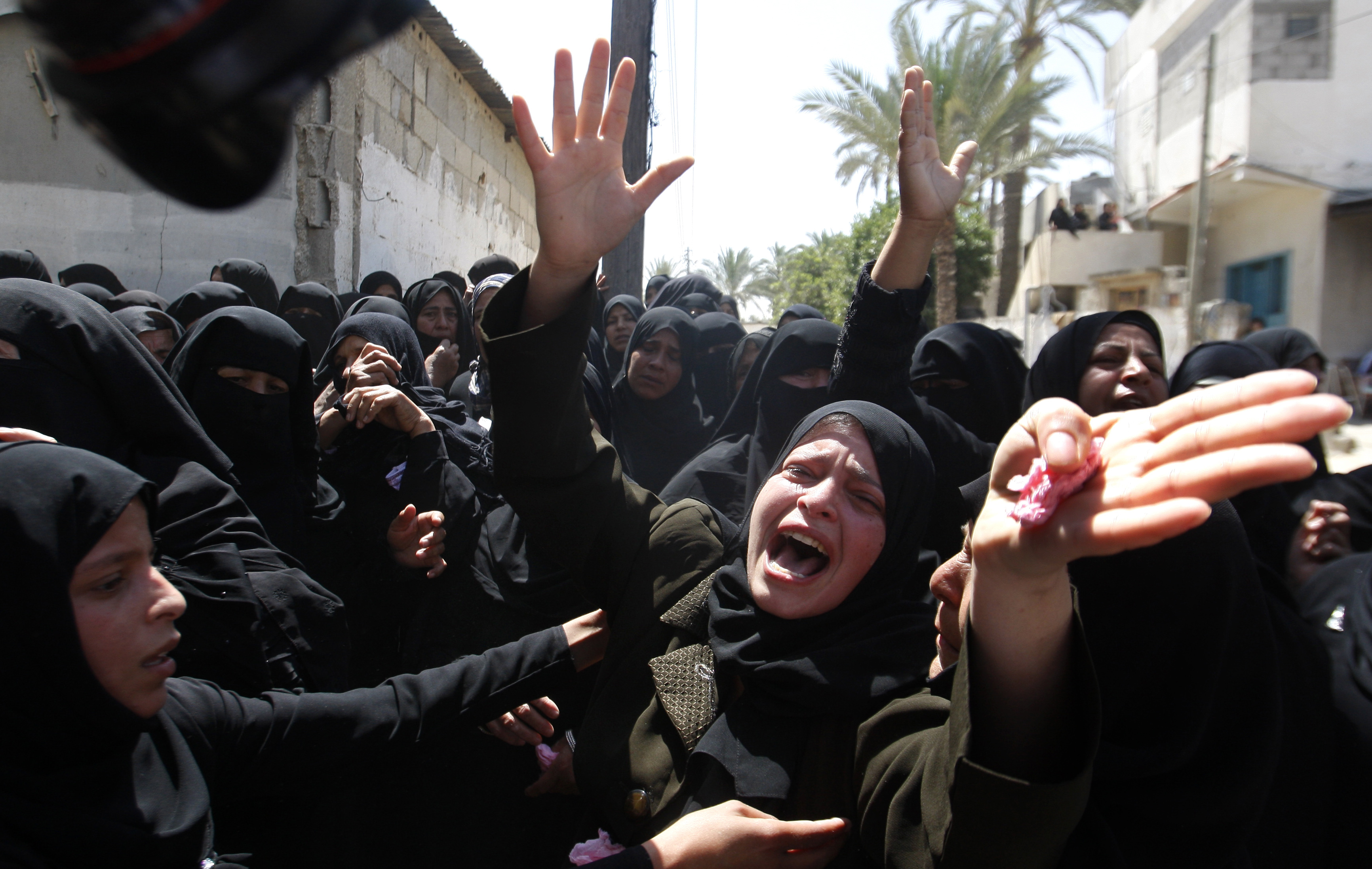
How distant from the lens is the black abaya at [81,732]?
127 centimetres

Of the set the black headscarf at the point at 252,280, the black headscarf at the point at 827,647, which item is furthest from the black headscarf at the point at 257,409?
the black headscarf at the point at 252,280

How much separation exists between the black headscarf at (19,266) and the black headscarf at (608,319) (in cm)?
303

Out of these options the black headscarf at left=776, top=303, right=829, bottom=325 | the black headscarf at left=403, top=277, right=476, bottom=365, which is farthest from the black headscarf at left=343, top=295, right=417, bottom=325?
the black headscarf at left=776, top=303, right=829, bottom=325

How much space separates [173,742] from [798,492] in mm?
1230

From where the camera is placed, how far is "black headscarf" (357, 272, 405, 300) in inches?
232

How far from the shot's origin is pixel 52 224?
601cm

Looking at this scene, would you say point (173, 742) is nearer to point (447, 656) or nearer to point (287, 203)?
point (447, 656)

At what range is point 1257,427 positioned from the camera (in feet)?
2.77

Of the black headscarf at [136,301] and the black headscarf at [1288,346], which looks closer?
the black headscarf at [1288,346]

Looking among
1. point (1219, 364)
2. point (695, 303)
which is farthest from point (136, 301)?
point (1219, 364)

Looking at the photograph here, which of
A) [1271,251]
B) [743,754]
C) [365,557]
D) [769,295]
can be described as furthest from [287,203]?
[769,295]

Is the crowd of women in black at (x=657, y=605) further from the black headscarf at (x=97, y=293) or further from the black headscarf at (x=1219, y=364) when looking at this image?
the black headscarf at (x=97, y=293)

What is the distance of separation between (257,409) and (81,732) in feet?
4.27

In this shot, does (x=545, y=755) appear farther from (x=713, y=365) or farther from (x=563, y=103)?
(x=713, y=365)
